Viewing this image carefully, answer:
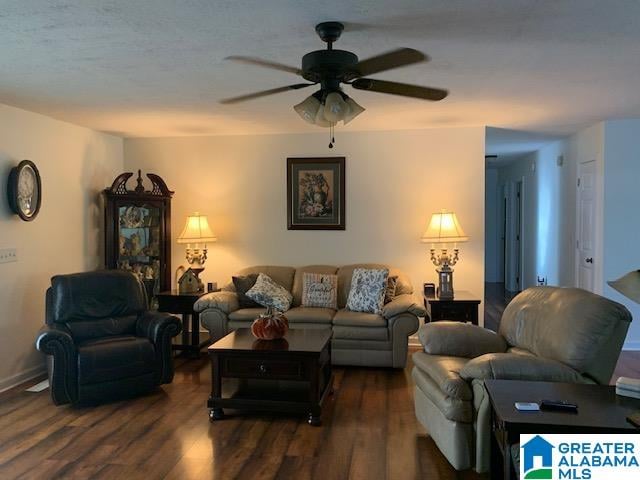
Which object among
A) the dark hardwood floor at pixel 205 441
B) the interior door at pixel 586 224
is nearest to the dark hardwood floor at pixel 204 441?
the dark hardwood floor at pixel 205 441

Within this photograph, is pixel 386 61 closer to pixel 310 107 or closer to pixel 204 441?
pixel 310 107

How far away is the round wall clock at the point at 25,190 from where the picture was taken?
4.37 meters

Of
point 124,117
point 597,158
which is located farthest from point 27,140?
point 597,158

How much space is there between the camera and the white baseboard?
4344mm

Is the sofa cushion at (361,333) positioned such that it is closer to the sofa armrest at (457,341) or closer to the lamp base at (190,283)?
the sofa armrest at (457,341)

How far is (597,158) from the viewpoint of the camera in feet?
17.8

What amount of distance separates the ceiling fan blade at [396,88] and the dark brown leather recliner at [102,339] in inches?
98.6

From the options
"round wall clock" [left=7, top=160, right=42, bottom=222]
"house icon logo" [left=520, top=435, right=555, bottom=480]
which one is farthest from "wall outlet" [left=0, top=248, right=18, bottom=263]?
"house icon logo" [left=520, top=435, right=555, bottom=480]

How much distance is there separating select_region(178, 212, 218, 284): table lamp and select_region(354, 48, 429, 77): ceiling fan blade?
3.39m

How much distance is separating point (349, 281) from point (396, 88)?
2.92m

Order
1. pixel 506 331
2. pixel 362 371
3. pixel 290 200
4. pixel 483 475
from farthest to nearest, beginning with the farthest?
pixel 290 200 < pixel 362 371 < pixel 506 331 < pixel 483 475

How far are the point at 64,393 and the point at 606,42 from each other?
4104 millimetres

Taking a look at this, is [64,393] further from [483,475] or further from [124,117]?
[483,475]

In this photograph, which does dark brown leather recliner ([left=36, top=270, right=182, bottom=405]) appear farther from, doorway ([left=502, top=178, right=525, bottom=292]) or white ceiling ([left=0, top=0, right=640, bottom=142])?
doorway ([left=502, top=178, right=525, bottom=292])
